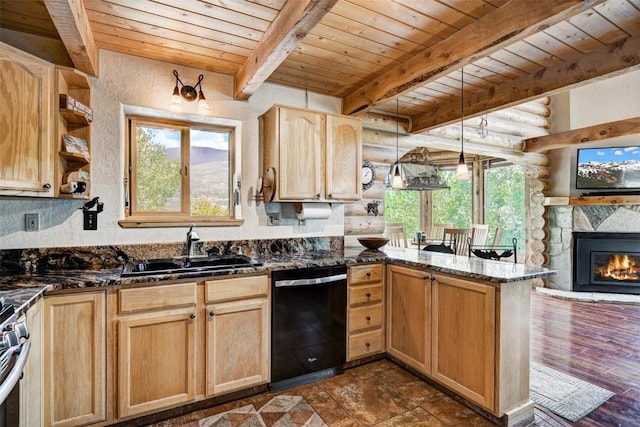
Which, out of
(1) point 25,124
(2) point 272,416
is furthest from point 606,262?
(1) point 25,124

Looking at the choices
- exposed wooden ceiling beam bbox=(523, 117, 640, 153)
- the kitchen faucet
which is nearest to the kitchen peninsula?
the kitchen faucet

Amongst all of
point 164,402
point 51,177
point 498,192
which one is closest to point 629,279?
point 498,192

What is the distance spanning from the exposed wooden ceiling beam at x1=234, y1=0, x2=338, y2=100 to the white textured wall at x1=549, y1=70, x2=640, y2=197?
4.21 meters

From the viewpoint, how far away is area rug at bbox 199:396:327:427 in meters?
2.07

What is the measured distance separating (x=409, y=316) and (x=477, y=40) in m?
1.98

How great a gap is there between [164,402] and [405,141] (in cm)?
352

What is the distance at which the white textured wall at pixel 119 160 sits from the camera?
227cm

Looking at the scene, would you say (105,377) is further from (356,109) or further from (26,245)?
(356,109)

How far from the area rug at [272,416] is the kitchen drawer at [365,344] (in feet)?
1.99

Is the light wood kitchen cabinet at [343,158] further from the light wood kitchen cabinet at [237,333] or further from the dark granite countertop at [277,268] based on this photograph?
the light wood kitchen cabinet at [237,333]

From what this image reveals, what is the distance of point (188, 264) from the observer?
2486 mm

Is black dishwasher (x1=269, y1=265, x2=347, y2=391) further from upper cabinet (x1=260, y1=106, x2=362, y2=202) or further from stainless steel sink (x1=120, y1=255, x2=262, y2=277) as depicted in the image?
upper cabinet (x1=260, y1=106, x2=362, y2=202)

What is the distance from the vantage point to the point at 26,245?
2.22m

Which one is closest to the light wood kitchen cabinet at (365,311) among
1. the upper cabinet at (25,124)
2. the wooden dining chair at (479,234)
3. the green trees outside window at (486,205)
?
the upper cabinet at (25,124)
